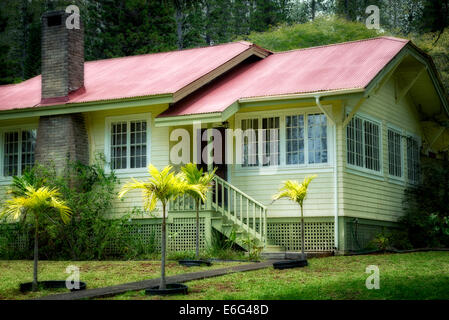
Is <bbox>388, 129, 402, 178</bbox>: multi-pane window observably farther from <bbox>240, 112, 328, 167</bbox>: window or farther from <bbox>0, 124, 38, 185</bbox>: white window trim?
<bbox>0, 124, 38, 185</bbox>: white window trim

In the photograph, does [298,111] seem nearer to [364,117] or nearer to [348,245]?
[364,117]

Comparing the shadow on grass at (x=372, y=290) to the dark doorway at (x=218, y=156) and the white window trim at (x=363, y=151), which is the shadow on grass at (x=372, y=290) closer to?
the white window trim at (x=363, y=151)

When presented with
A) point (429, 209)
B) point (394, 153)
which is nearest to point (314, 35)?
point (394, 153)

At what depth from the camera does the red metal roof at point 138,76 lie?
57.9ft

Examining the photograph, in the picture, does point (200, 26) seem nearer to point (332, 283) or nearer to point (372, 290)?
point (332, 283)

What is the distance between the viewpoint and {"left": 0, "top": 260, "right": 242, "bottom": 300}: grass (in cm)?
1065

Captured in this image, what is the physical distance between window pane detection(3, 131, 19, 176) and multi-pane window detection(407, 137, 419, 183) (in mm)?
12020

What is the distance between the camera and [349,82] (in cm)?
1560

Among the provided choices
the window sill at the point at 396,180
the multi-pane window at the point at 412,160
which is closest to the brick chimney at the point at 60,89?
the window sill at the point at 396,180

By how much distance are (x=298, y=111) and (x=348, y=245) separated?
11.7ft

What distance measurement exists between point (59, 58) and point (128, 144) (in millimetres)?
3298

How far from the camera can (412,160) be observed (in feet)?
68.8

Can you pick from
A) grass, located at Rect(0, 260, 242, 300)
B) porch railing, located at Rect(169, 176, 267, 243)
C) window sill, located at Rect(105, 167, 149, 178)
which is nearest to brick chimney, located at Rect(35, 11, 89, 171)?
window sill, located at Rect(105, 167, 149, 178)
